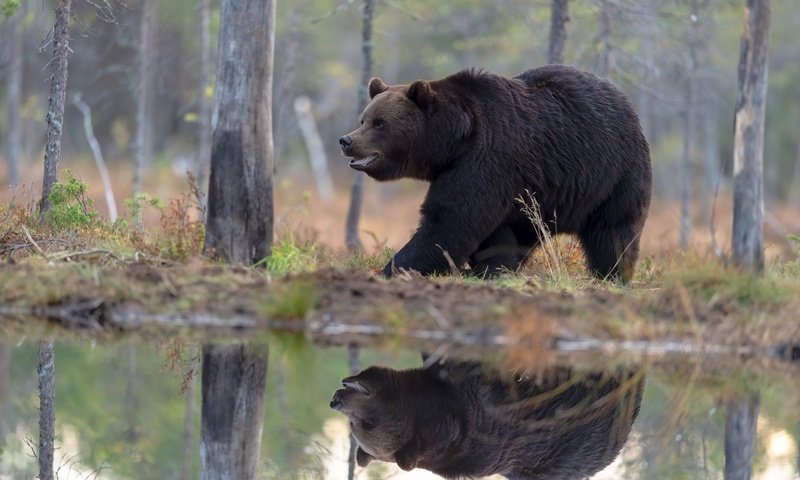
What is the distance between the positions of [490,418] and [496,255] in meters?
4.48

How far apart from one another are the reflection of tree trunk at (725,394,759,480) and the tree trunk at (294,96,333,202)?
30299 mm

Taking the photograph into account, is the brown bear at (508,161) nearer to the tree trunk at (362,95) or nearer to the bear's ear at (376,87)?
the bear's ear at (376,87)

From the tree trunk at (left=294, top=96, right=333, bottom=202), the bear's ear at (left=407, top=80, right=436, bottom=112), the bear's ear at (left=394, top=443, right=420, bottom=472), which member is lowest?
the tree trunk at (left=294, top=96, right=333, bottom=202)

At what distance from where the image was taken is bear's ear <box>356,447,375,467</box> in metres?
7.28

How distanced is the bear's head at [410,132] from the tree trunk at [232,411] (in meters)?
3.33

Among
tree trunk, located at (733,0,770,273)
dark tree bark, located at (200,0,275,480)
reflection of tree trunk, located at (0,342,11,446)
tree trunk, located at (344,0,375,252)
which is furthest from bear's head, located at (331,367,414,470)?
tree trunk, located at (344,0,375,252)

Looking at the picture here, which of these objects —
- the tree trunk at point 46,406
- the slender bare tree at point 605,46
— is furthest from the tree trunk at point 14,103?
the tree trunk at point 46,406

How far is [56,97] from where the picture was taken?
1266 centimetres

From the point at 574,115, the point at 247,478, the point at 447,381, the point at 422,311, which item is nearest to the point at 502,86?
the point at 574,115

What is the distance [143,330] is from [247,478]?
2.25 m

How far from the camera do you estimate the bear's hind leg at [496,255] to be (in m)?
11.9

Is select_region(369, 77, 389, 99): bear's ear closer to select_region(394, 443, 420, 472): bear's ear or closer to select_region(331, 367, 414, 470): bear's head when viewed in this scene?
select_region(331, 367, 414, 470): bear's head

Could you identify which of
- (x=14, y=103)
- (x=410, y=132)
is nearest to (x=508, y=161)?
(x=410, y=132)

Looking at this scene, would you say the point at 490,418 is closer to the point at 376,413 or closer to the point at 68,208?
the point at 376,413
